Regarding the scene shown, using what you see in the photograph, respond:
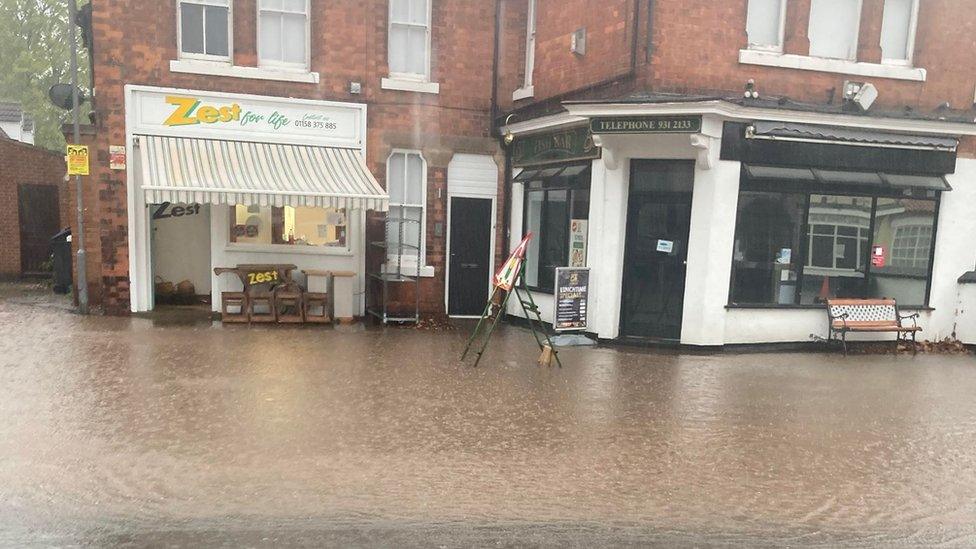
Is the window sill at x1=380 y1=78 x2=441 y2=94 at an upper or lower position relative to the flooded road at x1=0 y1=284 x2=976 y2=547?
upper

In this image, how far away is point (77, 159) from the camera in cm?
1066

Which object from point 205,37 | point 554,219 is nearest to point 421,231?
point 554,219

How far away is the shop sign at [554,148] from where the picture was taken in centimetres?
1052

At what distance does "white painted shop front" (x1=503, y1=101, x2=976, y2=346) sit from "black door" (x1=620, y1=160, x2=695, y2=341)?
→ 0.14 feet

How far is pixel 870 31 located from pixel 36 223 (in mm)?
18459

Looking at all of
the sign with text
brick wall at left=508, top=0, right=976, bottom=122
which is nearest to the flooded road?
the sign with text

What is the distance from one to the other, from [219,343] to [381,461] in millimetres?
5082

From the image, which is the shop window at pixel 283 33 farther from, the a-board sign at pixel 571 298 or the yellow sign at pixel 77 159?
the a-board sign at pixel 571 298

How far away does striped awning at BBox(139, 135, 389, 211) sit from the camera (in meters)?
10.0

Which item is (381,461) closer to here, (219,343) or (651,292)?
(219,343)

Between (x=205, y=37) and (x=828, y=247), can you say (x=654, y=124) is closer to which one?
(x=828, y=247)

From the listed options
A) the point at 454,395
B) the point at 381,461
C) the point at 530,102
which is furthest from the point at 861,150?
the point at 381,461

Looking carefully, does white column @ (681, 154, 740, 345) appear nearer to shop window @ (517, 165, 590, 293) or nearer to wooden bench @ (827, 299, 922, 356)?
shop window @ (517, 165, 590, 293)

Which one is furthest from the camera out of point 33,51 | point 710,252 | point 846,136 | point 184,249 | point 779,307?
point 33,51
